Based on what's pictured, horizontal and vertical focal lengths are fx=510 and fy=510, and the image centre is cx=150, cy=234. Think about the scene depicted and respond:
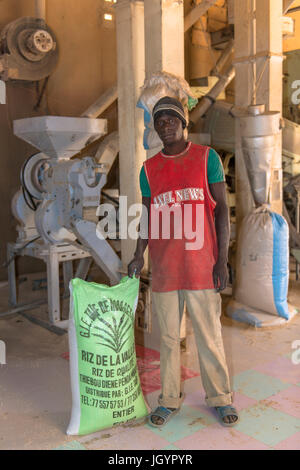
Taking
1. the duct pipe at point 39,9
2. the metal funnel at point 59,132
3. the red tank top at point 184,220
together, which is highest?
the duct pipe at point 39,9

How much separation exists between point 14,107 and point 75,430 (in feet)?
14.4

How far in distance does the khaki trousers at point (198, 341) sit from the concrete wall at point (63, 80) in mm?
3858

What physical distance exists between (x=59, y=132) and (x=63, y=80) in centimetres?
261

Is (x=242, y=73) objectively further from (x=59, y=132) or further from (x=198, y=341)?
(x=198, y=341)

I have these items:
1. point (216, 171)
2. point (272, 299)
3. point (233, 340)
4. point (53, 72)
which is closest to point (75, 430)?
point (216, 171)

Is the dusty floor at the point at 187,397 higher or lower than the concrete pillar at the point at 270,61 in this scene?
lower

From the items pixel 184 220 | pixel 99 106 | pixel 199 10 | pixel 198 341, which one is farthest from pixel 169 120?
pixel 199 10

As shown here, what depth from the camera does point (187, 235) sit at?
97.7 inches

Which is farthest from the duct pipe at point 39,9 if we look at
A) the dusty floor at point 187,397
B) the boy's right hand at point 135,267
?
the boy's right hand at point 135,267

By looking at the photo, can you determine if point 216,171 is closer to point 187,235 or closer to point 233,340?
point 187,235

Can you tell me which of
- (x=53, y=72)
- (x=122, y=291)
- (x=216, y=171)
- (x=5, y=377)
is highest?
(x=53, y=72)

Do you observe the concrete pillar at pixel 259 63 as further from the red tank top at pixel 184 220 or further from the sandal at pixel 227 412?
the sandal at pixel 227 412

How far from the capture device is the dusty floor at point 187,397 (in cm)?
242

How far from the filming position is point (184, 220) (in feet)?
8.09
